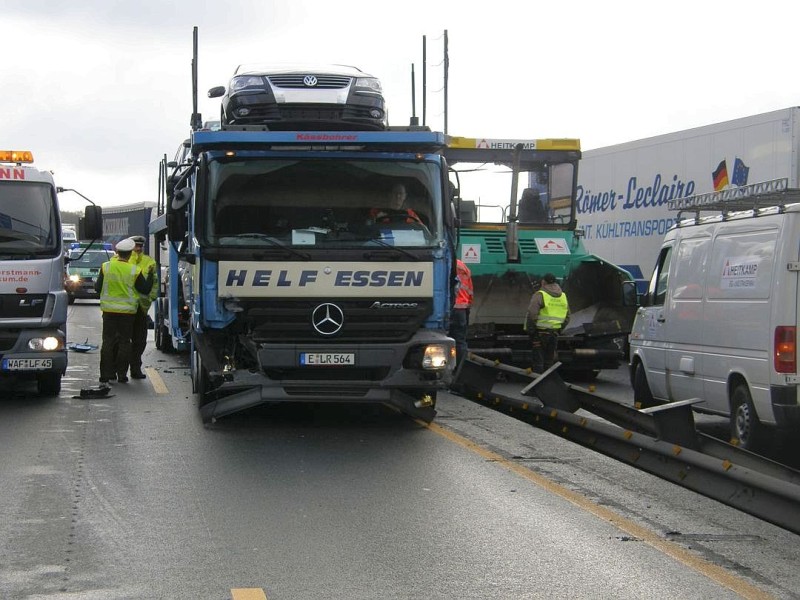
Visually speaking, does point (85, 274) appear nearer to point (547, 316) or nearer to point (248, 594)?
point (547, 316)

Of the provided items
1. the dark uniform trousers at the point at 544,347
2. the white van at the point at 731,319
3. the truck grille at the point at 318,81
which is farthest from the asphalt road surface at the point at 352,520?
the dark uniform trousers at the point at 544,347

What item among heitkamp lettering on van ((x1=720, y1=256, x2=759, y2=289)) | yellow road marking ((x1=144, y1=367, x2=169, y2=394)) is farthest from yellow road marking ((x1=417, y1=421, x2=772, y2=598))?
yellow road marking ((x1=144, y1=367, x2=169, y2=394))

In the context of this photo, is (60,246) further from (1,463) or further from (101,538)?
(101,538)

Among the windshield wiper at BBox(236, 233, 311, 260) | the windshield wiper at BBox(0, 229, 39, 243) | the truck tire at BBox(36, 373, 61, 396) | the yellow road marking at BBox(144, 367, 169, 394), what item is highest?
the windshield wiper at BBox(0, 229, 39, 243)

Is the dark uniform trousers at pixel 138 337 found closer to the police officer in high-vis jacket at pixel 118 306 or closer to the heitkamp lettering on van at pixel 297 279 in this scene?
the police officer in high-vis jacket at pixel 118 306

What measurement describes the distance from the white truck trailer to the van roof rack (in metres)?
3.61

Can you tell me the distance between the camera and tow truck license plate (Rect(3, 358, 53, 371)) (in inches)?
526

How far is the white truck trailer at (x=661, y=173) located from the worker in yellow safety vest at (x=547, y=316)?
3427 mm

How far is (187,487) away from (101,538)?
1.62 metres

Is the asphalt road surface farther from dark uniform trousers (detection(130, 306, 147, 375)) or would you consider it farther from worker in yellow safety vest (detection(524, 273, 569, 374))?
worker in yellow safety vest (detection(524, 273, 569, 374))

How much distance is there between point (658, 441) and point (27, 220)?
25.4 ft

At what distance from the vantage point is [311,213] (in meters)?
11.1

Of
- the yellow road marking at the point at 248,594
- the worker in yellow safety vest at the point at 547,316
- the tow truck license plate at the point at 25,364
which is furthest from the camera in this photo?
the worker in yellow safety vest at the point at 547,316

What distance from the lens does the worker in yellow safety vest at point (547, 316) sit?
55.4 feet
